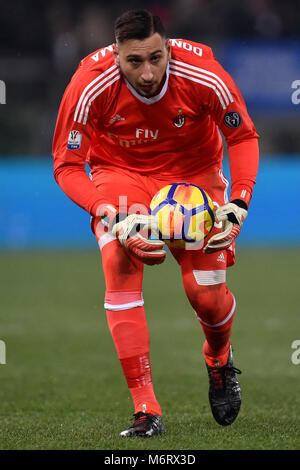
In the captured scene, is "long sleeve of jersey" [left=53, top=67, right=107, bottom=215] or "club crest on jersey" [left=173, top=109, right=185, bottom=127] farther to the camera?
Result: "club crest on jersey" [left=173, top=109, right=185, bottom=127]

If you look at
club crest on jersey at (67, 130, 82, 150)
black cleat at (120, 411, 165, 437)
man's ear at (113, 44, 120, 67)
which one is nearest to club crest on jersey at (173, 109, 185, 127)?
man's ear at (113, 44, 120, 67)

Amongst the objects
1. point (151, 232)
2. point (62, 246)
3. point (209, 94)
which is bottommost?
point (62, 246)

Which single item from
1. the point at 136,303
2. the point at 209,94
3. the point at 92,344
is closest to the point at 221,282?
the point at 136,303

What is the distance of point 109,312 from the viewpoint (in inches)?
160

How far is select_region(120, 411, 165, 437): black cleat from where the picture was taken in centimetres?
379

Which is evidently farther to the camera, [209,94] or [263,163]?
[263,163]

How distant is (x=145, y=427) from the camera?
3.80 metres

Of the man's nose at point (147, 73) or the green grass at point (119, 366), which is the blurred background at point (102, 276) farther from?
the man's nose at point (147, 73)

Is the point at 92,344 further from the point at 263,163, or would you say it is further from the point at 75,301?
the point at 263,163

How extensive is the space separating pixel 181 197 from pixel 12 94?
10.9m

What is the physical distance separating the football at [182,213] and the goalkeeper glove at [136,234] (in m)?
0.06

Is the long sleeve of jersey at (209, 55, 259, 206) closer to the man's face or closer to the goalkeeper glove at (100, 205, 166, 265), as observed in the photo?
the man's face

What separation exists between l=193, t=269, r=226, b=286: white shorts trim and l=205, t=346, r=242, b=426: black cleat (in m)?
0.53

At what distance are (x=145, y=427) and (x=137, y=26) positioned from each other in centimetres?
182
